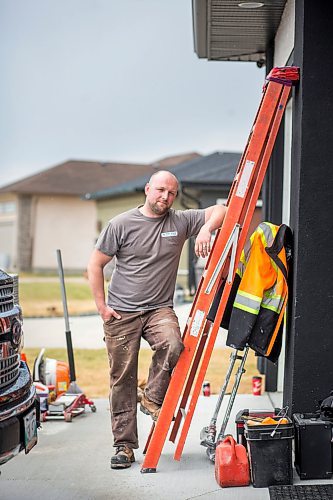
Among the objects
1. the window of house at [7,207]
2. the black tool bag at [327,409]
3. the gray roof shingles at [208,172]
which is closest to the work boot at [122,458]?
the black tool bag at [327,409]

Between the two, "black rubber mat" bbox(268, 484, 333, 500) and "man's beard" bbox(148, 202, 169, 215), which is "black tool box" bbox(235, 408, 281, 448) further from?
"man's beard" bbox(148, 202, 169, 215)

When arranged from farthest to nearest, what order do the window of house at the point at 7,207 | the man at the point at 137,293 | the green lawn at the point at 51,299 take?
1. the window of house at the point at 7,207
2. the green lawn at the point at 51,299
3. the man at the point at 137,293

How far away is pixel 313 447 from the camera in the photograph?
458 cm

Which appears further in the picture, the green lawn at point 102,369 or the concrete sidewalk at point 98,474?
the green lawn at point 102,369

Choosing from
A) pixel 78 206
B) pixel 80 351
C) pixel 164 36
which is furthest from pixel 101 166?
A: pixel 80 351

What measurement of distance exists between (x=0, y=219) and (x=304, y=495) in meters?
38.6

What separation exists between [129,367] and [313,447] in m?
1.24

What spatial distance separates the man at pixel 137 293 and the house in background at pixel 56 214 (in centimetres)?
3291

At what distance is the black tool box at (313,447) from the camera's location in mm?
Answer: 4559

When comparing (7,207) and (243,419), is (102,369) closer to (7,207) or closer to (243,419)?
(243,419)

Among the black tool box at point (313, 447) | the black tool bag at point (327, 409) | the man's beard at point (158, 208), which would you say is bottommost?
the black tool box at point (313, 447)

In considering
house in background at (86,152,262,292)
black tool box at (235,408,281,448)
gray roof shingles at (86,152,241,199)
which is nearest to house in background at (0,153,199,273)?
house in background at (86,152,262,292)

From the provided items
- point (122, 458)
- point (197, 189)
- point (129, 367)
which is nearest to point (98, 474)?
point (122, 458)

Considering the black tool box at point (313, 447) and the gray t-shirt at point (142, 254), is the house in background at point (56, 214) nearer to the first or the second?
the gray t-shirt at point (142, 254)
